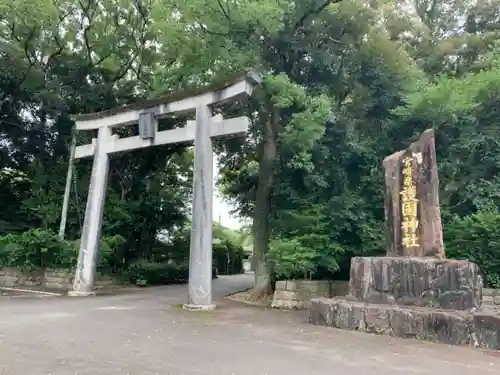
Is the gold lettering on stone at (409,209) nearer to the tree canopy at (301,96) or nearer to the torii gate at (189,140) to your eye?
the tree canopy at (301,96)

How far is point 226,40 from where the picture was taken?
1080cm

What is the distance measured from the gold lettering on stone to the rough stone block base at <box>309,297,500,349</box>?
133 centimetres

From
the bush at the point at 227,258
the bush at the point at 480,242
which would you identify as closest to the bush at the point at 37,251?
the bush at the point at 227,258

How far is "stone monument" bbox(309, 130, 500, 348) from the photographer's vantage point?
6.68 metres

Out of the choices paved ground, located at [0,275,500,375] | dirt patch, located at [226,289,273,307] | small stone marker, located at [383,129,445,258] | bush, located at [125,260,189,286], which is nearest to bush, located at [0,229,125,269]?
bush, located at [125,260,189,286]

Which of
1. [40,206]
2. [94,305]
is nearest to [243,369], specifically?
[94,305]

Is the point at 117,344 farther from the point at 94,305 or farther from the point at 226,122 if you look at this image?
the point at 226,122

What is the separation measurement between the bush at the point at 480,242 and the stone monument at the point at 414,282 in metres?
2.11

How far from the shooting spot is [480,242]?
31.3 ft

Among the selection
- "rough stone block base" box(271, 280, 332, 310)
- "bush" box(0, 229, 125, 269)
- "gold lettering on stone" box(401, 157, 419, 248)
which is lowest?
"rough stone block base" box(271, 280, 332, 310)

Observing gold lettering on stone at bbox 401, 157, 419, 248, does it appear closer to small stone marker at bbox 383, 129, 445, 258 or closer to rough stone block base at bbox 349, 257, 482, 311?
small stone marker at bbox 383, 129, 445, 258

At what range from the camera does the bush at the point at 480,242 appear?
931 cm

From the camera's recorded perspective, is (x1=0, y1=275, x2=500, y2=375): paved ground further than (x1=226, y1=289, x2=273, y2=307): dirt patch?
No

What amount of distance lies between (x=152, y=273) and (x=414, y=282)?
33.2 ft
